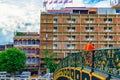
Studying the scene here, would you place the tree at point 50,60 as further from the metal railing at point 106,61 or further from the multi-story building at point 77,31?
the metal railing at point 106,61

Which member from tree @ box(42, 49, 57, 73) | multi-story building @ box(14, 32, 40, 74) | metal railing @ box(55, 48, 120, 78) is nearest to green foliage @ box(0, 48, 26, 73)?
tree @ box(42, 49, 57, 73)

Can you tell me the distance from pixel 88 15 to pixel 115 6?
24.6 ft

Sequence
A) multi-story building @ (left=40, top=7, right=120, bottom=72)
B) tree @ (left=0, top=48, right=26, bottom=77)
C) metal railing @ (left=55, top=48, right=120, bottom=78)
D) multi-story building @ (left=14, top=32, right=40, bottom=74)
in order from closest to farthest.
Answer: metal railing @ (left=55, top=48, right=120, bottom=78)
tree @ (left=0, top=48, right=26, bottom=77)
multi-story building @ (left=14, top=32, right=40, bottom=74)
multi-story building @ (left=40, top=7, right=120, bottom=72)

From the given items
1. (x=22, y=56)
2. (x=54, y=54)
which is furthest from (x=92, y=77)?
(x=54, y=54)

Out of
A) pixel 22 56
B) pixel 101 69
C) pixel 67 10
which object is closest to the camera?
pixel 101 69

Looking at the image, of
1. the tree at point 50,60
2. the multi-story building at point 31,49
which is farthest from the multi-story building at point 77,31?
the tree at point 50,60

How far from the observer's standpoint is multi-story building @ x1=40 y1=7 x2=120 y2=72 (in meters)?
74.2

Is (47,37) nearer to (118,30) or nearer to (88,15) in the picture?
(88,15)

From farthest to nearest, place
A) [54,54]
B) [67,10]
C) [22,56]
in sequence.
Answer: [67,10], [54,54], [22,56]

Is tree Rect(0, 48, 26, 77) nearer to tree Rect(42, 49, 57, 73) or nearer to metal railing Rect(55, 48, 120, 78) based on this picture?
tree Rect(42, 49, 57, 73)

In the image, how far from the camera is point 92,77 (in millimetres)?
11117

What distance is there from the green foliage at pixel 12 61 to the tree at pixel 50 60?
6500 millimetres

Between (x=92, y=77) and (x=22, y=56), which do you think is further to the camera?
(x=22, y=56)

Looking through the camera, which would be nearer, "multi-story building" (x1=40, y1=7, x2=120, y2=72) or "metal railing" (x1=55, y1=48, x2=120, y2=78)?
"metal railing" (x1=55, y1=48, x2=120, y2=78)
